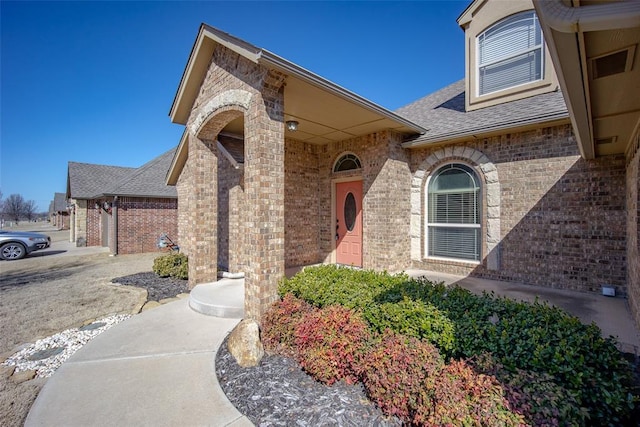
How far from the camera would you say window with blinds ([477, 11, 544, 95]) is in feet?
21.3

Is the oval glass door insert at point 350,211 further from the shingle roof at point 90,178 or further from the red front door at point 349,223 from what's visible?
the shingle roof at point 90,178

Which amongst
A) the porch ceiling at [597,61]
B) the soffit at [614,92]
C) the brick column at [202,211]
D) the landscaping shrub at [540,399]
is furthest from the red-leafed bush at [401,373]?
the brick column at [202,211]

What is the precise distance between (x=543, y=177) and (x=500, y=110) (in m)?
1.92

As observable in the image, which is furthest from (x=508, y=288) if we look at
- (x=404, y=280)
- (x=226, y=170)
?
(x=226, y=170)

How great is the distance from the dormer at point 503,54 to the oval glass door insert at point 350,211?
3.81 m

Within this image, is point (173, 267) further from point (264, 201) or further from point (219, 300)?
point (264, 201)

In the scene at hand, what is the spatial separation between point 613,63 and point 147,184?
55.3 ft

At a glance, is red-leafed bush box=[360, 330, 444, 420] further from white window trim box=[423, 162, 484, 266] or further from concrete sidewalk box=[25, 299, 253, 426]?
white window trim box=[423, 162, 484, 266]

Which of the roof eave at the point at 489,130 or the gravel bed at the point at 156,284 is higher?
the roof eave at the point at 489,130

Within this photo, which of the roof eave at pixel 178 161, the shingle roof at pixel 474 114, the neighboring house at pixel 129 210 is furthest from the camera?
the neighboring house at pixel 129 210

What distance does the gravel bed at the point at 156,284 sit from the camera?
21.7 feet

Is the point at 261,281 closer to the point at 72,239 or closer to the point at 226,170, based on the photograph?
the point at 226,170

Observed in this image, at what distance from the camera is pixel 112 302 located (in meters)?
6.23

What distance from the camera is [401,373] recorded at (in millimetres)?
2559
